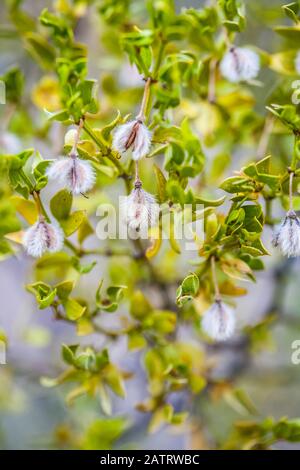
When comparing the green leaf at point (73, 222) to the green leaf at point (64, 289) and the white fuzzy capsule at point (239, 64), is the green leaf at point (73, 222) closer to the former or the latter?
the green leaf at point (64, 289)

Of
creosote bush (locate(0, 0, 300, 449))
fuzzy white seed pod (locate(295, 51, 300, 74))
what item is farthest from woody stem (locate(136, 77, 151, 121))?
fuzzy white seed pod (locate(295, 51, 300, 74))

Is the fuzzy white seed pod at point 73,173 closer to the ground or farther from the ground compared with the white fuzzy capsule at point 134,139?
closer to the ground

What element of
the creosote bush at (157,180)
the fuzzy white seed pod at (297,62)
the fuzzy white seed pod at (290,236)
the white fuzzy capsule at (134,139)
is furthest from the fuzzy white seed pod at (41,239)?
the fuzzy white seed pod at (297,62)

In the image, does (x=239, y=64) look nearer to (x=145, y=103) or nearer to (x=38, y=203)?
(x=145, y=103)
